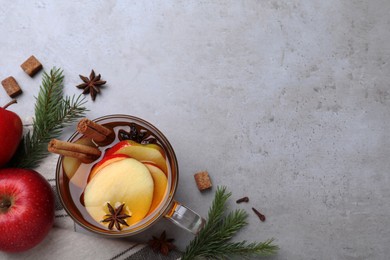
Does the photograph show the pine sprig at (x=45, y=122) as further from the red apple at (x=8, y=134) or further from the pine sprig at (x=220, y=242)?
the pine sprig at (x=220, y=242)

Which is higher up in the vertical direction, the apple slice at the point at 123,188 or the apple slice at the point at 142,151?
the apple slice at the point at 142,151

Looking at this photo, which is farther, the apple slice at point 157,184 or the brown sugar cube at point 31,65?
the brown sugar cube at point 31,65

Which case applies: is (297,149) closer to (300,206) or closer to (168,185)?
(300,206)

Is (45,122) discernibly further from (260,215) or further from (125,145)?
(260,215)

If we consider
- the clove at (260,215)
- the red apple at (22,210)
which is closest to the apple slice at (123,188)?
the red apple at (22,210)

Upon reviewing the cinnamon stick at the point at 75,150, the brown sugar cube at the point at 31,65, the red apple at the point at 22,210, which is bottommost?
the red apple at the point at 22,210

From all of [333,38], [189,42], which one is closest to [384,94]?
[333,38]

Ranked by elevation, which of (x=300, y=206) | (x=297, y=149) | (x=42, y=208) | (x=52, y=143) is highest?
(x=297, y=149)
